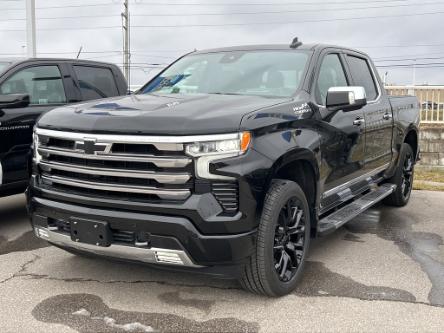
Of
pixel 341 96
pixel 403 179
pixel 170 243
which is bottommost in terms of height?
pixel 403 179

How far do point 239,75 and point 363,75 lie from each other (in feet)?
6.10

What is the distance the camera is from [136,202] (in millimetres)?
3188

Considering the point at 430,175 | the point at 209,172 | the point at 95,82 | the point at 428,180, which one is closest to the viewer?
the point at 209,172

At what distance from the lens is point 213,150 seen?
10.2 ft

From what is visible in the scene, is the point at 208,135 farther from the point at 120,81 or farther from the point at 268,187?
the point at 120,81

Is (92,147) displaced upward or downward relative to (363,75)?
downward

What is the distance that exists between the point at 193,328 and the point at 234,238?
0.63 metres

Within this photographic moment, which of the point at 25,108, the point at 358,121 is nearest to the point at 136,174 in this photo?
the point at 358,121

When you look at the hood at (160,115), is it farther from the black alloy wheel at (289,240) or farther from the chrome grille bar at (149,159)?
the black alloy wheel at (289,240)

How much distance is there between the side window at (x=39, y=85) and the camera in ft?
18.0

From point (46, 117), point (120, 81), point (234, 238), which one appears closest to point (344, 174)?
point (234, 238)

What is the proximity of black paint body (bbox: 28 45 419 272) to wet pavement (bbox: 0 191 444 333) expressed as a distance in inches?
19.7

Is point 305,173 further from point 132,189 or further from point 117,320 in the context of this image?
point 117,320

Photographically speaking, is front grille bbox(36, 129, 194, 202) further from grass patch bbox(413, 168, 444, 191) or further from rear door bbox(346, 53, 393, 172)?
grass patch bbox(413, 168, 444, 191)
